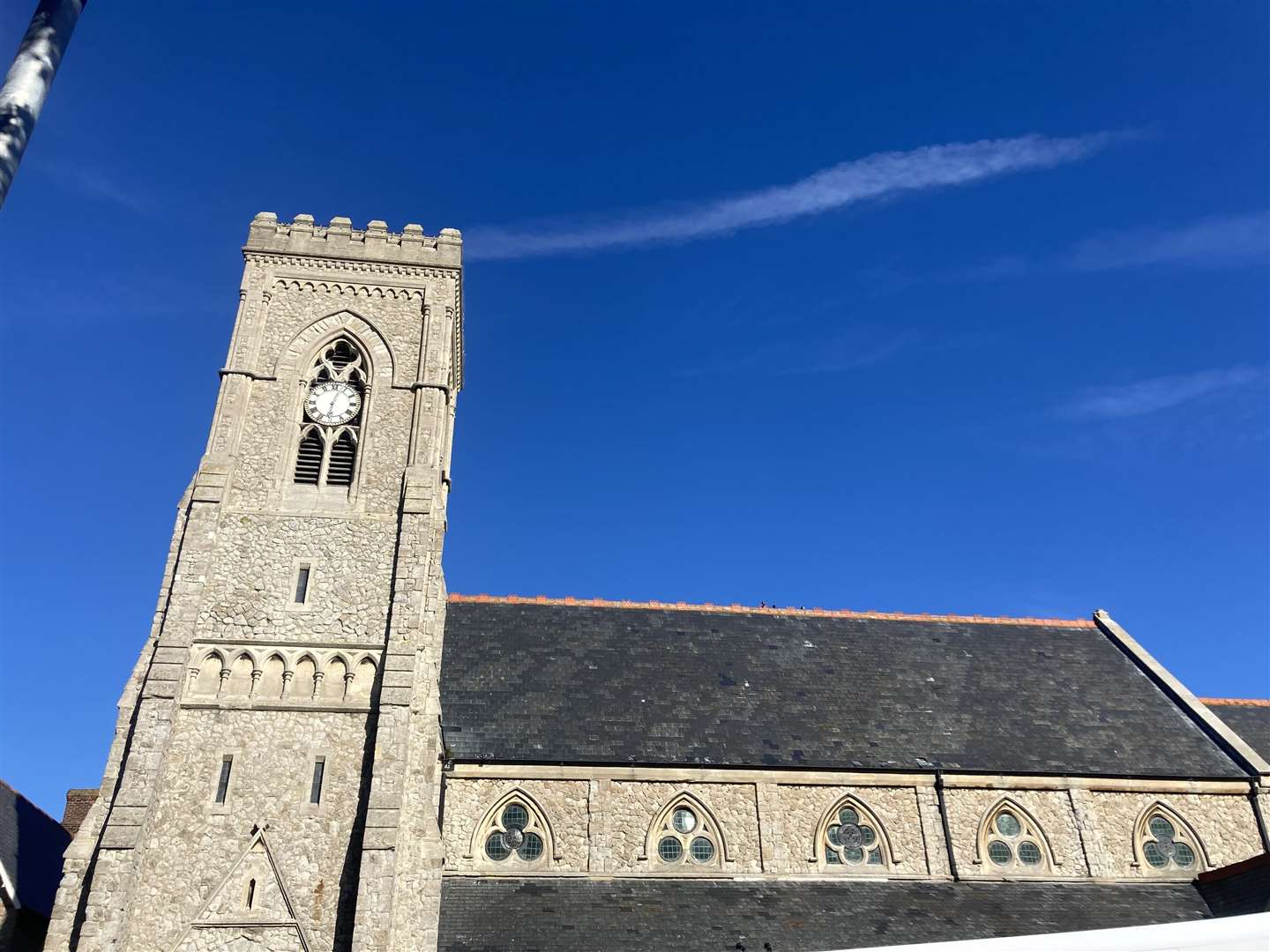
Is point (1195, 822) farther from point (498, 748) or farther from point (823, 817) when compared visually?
point (498, 748)

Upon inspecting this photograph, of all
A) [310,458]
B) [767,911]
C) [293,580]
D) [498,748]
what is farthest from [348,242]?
[767,911]

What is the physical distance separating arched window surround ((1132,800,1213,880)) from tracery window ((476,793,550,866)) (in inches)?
546

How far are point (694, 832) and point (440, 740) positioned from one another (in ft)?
19.9

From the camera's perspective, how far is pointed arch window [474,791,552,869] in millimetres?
20750

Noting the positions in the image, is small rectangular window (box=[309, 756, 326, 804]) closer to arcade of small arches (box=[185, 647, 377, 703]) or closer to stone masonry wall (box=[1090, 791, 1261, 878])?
arcade of small arches (box=[185, 647, 377, 703])

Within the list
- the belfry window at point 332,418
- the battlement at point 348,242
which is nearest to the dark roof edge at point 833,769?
the belfry window at point 332,418

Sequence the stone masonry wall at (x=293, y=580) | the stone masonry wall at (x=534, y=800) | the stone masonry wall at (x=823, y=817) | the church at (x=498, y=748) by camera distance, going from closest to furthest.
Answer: the church at (x=498, y=748) → the stone masonry wall at (x=293, y=580) → the stone masonry wall at (x=534, y=800) → the stone masonry wall at (x=823, y=817)

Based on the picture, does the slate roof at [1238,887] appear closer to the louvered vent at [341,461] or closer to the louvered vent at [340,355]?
the louvered vent at [341,461]

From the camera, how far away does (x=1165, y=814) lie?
23.4 metres

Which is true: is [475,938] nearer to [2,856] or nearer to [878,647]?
[2,856]

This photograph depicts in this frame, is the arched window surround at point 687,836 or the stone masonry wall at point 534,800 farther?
the arched window surround at point 687,836

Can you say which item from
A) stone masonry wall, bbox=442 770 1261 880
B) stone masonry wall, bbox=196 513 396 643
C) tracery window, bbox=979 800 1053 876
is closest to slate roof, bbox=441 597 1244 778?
stone masonry wall, bbox=442 770 1261 880

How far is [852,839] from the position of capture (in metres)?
22.2

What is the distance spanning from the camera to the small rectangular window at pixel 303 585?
20312 millimetres
